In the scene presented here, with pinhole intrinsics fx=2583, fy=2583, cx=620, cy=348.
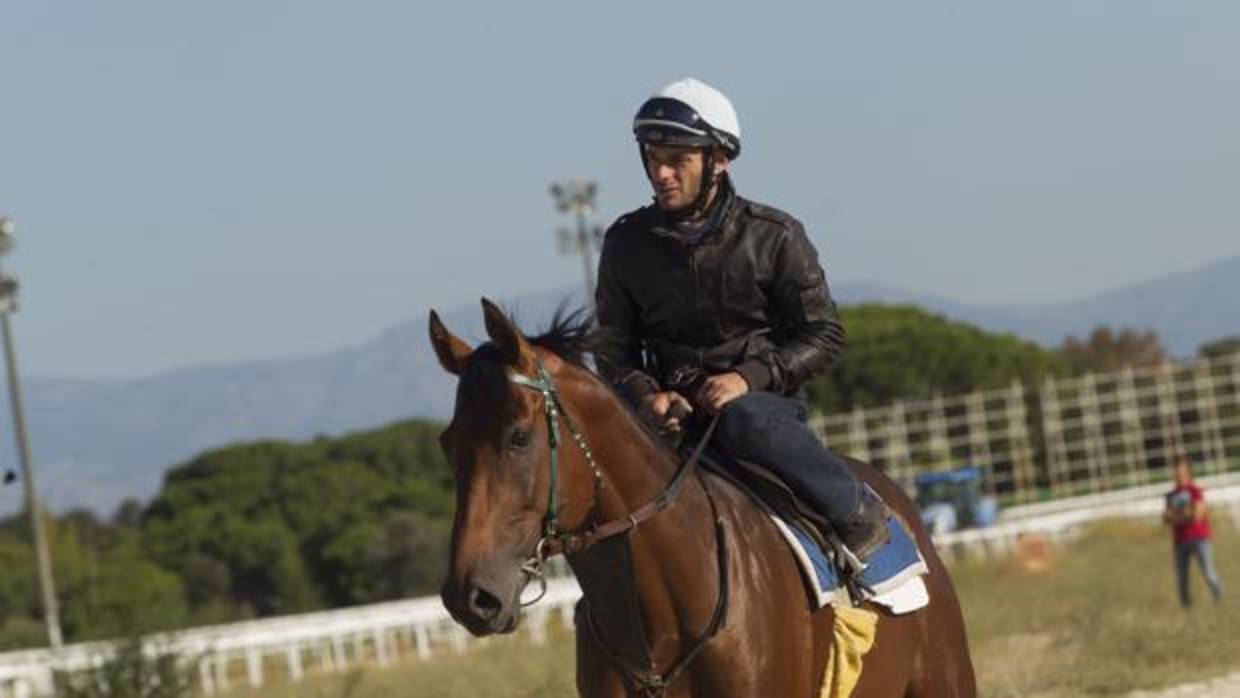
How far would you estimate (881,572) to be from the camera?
8.88 meters

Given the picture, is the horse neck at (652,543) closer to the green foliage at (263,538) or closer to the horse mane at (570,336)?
the horse mane at (570,336)

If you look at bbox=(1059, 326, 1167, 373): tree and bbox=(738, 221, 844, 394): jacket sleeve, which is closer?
bbox=(738, 221, 844, 394): jacket sleeve

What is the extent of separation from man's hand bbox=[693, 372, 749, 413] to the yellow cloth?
0.82 meters

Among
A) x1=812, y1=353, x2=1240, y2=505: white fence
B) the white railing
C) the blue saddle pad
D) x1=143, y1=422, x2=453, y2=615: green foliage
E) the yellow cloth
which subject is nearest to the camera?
the yellow cloth

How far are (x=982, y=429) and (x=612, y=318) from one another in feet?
199

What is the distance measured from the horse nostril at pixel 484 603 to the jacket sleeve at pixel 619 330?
1540mm

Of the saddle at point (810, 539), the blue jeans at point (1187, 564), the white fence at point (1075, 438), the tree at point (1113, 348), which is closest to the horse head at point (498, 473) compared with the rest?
the saddle at point (810, 539)

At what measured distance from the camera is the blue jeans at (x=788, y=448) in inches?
330

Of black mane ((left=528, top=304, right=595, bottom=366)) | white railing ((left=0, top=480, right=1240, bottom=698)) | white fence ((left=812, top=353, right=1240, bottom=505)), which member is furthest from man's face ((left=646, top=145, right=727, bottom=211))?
white fence ((left=812, top=353, right=1240, bottom=505))

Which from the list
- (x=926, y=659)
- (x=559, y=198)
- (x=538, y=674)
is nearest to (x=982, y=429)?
(x=559, y=198)

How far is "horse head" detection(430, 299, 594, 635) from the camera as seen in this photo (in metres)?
6.90

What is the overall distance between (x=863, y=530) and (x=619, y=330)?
1107mm

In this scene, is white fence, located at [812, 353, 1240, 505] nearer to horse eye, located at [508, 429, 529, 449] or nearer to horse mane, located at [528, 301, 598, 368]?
horse mane, located at [528, 301, 598, 368]

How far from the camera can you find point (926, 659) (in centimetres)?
937
